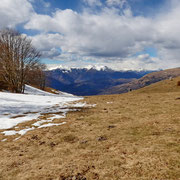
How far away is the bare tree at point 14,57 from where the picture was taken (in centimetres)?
3841

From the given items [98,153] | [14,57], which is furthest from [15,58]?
[98,153]

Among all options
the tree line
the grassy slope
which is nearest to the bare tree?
the tree line

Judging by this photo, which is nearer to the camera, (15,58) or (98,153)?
(98,153)

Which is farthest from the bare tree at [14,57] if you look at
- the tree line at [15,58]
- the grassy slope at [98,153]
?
the grassy slope at [98,153]

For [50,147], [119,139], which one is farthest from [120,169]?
[50,147]

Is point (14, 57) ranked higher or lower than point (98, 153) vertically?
higher

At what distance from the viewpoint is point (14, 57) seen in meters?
39.8

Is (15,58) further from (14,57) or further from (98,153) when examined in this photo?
(98,153)

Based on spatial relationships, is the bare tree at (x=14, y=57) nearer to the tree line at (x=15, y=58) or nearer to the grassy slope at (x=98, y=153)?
the tree line at (x=15, y=58)

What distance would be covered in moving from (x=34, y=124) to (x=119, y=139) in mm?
8088

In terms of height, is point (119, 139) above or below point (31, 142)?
above

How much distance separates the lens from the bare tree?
126 ft

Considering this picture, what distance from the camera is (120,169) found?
5367 millimetres

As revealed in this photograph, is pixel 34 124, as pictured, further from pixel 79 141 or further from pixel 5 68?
pixel 5 68
